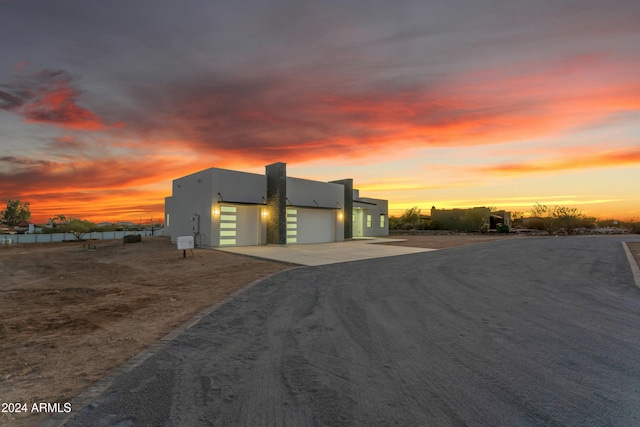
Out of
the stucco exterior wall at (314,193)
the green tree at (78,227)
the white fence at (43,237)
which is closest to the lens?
the stucco exterior wall at (314,193)

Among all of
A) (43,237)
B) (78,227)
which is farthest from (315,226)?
(43,237)

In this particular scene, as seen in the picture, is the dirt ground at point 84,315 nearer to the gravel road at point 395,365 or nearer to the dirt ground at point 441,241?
the gravel road at point 395,365

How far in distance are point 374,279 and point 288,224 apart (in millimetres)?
14720

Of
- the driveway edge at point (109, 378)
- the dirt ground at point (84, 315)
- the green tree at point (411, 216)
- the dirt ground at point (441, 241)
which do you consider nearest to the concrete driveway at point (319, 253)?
the dirt ground at point (84, 315)

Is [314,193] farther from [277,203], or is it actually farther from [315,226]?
[277,203]

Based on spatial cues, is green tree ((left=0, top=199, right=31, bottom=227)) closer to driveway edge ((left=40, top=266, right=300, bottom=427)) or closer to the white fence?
the white fence

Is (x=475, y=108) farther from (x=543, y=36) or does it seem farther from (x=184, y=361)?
(x=184, y=361)

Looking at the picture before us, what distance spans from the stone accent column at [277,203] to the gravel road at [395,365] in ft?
46.8

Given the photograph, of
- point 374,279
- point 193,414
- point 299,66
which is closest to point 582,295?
point 374,279

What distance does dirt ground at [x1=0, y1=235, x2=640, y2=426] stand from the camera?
2.95 meters

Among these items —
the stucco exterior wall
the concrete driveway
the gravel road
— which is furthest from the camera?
the stucco exterior wall

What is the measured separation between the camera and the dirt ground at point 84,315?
295 centimetres

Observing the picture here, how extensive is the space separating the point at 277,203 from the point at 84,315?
50.9 feet

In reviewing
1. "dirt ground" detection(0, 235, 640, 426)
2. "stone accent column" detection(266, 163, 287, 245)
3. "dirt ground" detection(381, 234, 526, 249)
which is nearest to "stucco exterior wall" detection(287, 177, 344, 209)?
"stone accent column" detection(266, 163, 287, 245)
